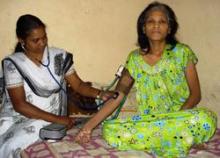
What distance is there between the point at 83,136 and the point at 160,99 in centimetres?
64

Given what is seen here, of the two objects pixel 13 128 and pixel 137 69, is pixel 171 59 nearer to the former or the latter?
pixel 137 69

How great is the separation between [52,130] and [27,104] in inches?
11.6

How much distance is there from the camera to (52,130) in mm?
2701

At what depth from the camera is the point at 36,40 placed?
9.25 ft

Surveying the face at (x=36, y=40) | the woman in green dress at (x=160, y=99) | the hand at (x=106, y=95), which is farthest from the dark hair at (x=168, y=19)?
the face at (x=36, y=40)

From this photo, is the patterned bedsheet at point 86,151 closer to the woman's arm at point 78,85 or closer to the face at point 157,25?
the woman's arm at point 78,85

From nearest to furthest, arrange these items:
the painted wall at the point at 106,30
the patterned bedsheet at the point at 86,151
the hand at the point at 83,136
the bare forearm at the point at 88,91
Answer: the patterned bedsheet at the point at 86,151, the hand at the point at 83,136, the bare forearm at the point at 88,91, the painted wall at the point at 106,30

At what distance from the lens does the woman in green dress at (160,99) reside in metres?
2.59

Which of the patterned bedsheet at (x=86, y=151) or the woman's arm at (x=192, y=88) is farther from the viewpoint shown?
the woman's arm at (x=192, y=88)

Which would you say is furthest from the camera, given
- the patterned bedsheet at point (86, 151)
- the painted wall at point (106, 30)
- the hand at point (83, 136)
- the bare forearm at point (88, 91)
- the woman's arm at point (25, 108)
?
the painted wall at point (106, 30)

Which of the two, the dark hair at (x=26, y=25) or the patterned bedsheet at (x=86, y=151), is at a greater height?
the dark hair at (x=26, y=25)

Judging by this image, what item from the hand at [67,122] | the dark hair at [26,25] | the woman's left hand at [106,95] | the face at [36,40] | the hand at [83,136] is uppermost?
the dark hair at [26,25]

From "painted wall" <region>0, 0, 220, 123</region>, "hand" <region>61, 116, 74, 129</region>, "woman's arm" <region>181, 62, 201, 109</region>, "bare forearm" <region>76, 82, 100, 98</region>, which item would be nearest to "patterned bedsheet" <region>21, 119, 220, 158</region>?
"hand" <region>61, 116, 74, 129</region>

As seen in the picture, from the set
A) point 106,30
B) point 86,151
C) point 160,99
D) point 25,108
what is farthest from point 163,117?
point 106,30
